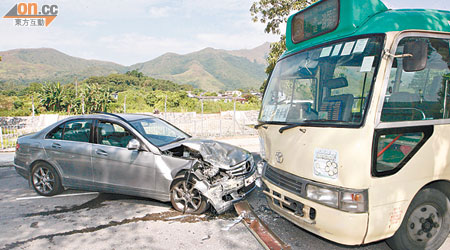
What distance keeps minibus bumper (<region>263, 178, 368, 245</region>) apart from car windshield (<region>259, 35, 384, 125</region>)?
93cm

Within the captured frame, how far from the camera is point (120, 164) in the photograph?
5008mm

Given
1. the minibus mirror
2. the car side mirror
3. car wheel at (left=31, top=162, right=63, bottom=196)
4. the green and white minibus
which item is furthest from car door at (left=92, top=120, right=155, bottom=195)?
the minibus mirror

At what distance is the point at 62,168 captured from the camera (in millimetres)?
5539

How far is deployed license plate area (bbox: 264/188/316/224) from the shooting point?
10.5ft

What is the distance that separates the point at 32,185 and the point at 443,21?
24.6ft

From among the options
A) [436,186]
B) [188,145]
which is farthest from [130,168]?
[436,186]

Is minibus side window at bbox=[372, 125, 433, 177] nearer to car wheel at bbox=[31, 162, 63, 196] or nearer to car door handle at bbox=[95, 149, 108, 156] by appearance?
car door handle at bbox=[95, 149, 108, 156]

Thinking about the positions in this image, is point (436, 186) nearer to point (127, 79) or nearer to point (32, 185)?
point (32, 185)

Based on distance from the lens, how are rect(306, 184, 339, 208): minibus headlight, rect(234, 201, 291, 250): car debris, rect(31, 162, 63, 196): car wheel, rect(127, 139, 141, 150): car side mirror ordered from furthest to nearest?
rect(31, 162, 63, 196): car wheel < rect(127, 139, 141, 150): car side mirror < rect(234, 201, 291, 250): car debris < rect(306, 184, 339, 208): minibus headlight

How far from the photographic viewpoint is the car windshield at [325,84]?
301 cm

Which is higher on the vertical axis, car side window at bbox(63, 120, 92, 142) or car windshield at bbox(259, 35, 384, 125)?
car windshield at bbox(259, 35, 384, 125)

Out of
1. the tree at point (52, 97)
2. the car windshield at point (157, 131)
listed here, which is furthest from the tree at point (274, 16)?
the tree at point (52, 97)

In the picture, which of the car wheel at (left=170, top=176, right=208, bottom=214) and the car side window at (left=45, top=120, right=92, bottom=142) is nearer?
the car wheel at (left=170, top=176, right=208, bottom=214)

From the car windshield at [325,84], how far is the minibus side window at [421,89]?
0.26 m
